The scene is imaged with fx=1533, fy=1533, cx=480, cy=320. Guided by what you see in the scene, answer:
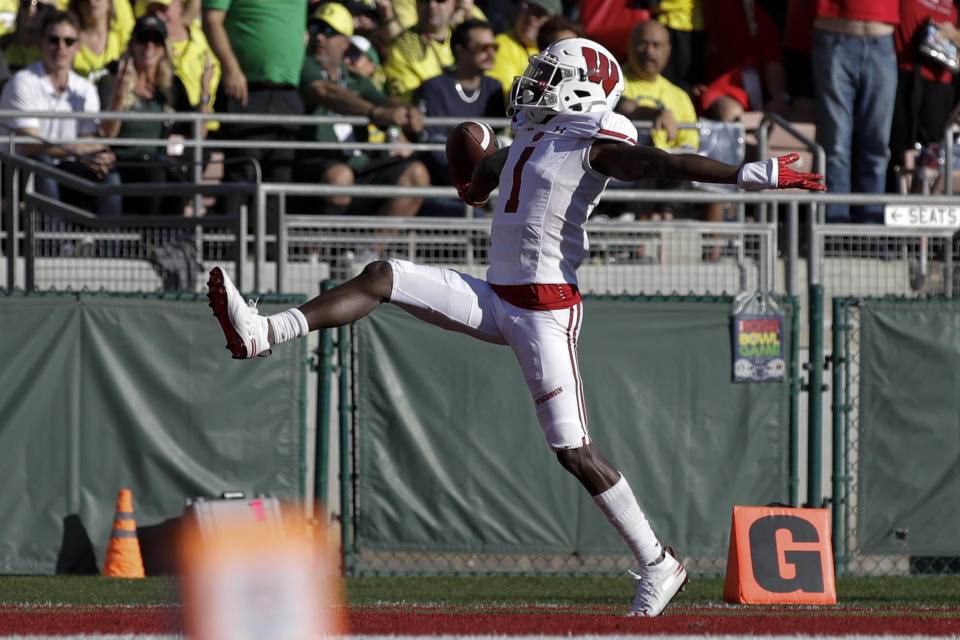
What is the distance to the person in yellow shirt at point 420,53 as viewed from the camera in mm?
12727

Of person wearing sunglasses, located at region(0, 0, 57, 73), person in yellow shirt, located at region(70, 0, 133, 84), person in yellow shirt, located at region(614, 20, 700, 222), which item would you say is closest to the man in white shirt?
person in yellow shirt, located at region(70, 0, 133, 84)

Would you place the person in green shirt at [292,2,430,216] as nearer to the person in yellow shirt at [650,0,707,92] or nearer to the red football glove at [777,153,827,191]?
the person in yellow shirt at [650,0,707,92]

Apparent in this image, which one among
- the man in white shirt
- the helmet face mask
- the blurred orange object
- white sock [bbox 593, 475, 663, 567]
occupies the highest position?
the man in white shirt

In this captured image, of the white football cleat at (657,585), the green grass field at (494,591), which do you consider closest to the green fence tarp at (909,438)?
the green grass field at (494,591)

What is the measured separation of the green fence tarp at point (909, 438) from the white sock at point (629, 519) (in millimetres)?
3503

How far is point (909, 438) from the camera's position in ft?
32.3

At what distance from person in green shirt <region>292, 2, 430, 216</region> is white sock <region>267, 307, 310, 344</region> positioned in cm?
493

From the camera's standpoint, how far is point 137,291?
976 cm

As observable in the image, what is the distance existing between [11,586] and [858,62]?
7786 mm

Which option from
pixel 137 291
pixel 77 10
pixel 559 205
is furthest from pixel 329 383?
pixel 77 10

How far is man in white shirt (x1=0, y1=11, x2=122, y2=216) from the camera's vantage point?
11.2 m

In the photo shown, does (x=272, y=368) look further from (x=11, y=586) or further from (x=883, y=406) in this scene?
(x=883, y=406)

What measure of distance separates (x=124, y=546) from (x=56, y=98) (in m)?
3.99

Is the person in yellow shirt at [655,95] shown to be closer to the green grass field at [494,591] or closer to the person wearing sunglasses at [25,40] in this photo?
the green grass field at [494,591]
